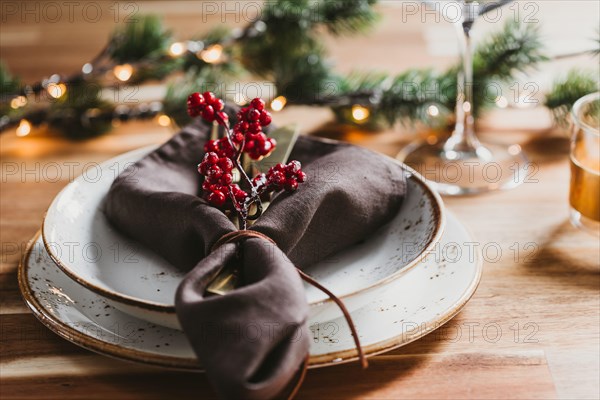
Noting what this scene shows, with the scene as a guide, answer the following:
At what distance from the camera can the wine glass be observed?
73 cm

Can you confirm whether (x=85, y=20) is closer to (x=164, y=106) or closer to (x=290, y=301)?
(x=164, y=106)

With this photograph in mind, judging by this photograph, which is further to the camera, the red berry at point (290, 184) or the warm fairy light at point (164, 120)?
the warm fairy light at point (164, 120)

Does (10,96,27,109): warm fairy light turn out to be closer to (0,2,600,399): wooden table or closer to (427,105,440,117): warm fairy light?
(0,2,600,399): wooden table

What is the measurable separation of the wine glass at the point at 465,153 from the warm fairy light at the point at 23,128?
44cm

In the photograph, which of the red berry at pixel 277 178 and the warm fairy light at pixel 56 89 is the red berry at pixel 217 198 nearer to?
the red berry at pixel 277 178

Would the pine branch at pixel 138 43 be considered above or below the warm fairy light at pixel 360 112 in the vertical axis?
above

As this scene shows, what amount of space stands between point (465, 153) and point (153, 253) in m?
0.37

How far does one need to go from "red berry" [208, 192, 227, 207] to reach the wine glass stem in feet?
1.15

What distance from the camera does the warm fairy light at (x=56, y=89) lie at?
35.7 inches

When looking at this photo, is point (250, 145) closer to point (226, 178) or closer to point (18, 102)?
point (226, 178)

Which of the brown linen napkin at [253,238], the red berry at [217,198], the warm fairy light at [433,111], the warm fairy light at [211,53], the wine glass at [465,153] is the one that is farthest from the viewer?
the warm fairy light at [211,53]

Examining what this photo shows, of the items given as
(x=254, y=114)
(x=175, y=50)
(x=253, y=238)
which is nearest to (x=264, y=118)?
(x=254, y=114)

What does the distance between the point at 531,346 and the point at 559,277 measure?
10cm

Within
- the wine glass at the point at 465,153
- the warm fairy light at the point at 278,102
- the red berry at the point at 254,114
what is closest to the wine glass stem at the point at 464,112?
the wine glass at the point at 465,153
